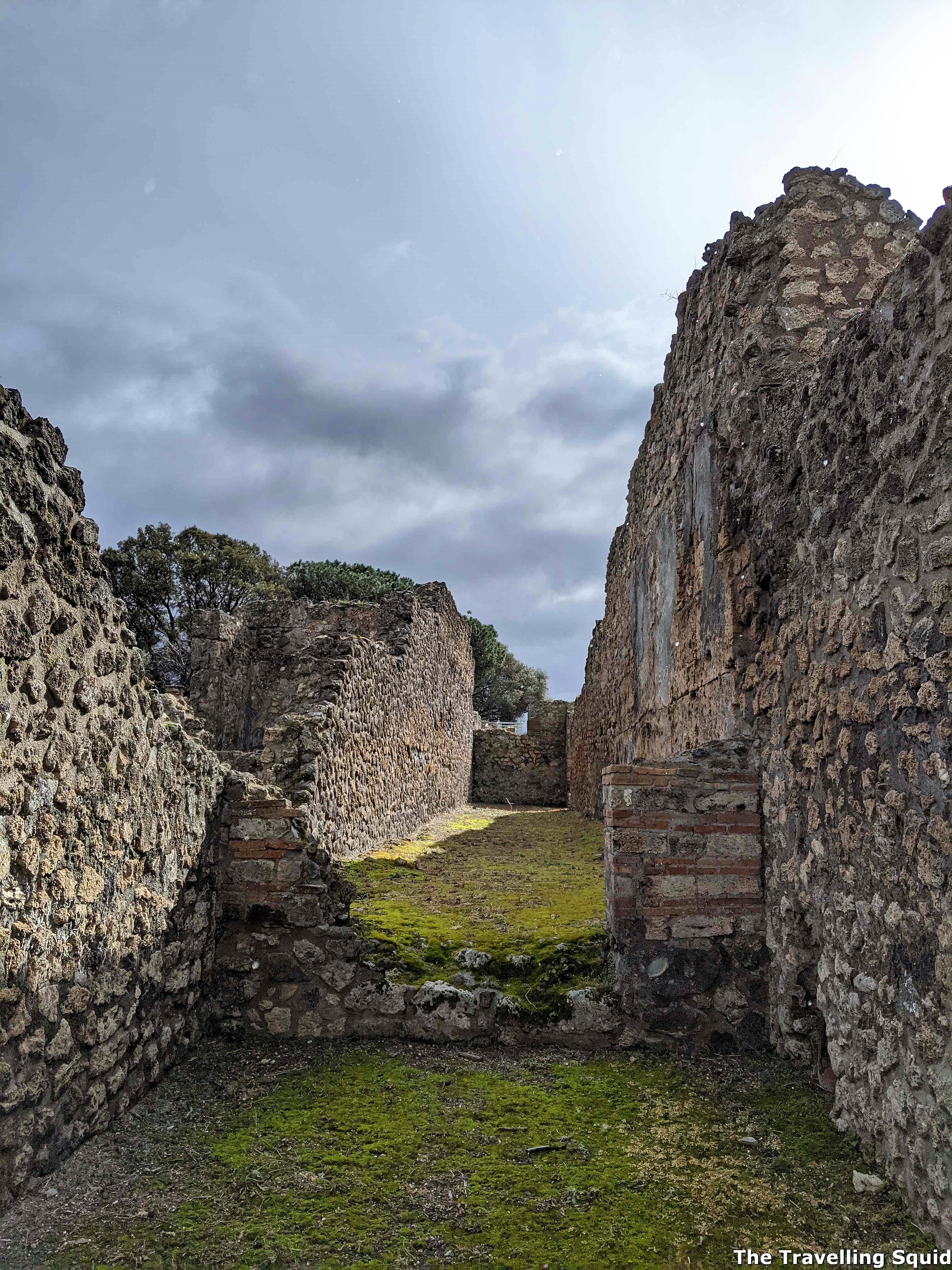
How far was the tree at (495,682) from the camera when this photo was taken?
4109 cm

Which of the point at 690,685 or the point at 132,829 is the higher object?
the point at 690,685

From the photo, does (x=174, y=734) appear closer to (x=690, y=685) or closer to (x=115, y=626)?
(x=115, y=626)

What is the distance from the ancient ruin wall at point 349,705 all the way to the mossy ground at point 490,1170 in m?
2.47

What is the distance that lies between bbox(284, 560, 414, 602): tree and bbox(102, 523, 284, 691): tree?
3369mm

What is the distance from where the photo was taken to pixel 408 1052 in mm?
Result: 3986

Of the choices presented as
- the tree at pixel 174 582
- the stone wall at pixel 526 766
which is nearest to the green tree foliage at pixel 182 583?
the tree at pixel 174 582

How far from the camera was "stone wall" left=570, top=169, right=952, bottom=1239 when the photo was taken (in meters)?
2.70

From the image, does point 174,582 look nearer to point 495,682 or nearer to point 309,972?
point 495,682

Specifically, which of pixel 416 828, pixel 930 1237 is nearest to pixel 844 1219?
pixel 930 1237

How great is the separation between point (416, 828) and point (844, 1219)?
9.13m

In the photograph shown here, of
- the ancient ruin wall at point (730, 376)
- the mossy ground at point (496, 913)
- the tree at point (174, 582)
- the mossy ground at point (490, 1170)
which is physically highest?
the tree at point (174, 582)

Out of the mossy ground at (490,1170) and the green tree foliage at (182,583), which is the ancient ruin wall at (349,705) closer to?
the mossy ground at (490,1170)

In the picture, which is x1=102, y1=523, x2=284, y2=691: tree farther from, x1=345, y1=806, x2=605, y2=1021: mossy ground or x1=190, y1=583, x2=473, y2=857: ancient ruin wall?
x1=345, y1=806, x2=605, y2=1021: mossy ground

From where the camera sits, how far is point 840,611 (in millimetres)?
3443
